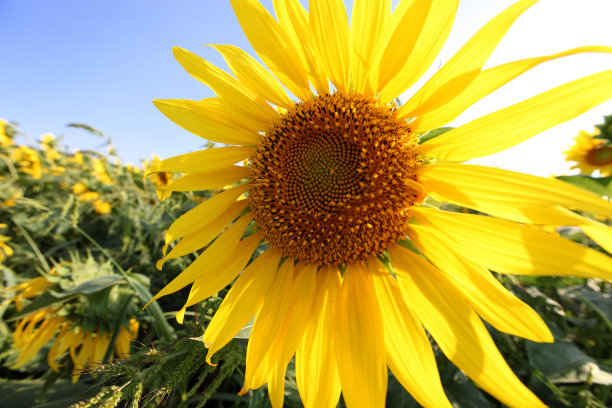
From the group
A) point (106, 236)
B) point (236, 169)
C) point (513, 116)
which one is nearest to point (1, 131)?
point (106, 236)

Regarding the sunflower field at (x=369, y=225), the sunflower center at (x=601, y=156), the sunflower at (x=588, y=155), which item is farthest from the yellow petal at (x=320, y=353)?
the sunflower at (x=588, y=155)

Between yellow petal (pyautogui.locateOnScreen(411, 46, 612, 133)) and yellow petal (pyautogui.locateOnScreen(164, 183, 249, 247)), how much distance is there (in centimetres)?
103

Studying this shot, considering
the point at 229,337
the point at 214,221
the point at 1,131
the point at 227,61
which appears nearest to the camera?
the point at 229,337

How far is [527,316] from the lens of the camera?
1008mm

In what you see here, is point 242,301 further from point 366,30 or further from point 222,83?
point 366,30

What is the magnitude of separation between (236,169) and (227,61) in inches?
23.3

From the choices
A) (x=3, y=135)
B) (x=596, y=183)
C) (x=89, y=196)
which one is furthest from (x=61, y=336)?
(x=3, y=135)

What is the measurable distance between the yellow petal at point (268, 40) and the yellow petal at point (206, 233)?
0.76m

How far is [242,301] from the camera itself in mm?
1543

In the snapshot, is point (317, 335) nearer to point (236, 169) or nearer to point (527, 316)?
point (527, 316)

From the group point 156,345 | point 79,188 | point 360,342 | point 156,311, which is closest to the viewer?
point 360,342

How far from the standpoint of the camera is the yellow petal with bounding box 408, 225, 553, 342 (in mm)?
1004

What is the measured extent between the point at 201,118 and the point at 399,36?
3.46 ft

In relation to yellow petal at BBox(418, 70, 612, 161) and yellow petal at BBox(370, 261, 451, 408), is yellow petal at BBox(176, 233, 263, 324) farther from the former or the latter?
yellow petal at BBox(418, 70, 612, 161)
